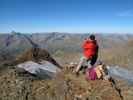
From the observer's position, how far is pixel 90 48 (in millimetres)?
13289

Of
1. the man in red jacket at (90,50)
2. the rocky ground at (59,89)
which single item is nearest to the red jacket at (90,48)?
the man in red jacket at (90,50)

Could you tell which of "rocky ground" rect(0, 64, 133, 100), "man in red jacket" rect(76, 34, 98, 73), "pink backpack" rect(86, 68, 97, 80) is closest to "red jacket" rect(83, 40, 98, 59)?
"man in red jacket" rect(76, 34, 98, 73)

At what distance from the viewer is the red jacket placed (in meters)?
13.3

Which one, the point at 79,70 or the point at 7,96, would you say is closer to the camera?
the point at 7,96

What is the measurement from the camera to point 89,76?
13125 mm

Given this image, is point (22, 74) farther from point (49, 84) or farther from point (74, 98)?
point (74, 98)

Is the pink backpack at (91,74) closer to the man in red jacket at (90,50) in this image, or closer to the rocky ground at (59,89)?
the rocky ground at (59,89)

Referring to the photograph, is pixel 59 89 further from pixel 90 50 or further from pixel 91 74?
pixel 90 50

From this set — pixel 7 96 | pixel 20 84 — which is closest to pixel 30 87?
pixel 20 84

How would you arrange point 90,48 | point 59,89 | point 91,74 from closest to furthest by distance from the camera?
point 91,74 → point 90,48 → point 59,89

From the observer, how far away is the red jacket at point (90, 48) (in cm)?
1330

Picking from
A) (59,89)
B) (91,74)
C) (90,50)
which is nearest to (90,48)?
(90,50)

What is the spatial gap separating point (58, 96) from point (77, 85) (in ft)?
4.04

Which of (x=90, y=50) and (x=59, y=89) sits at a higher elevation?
(x=90, y=50)
